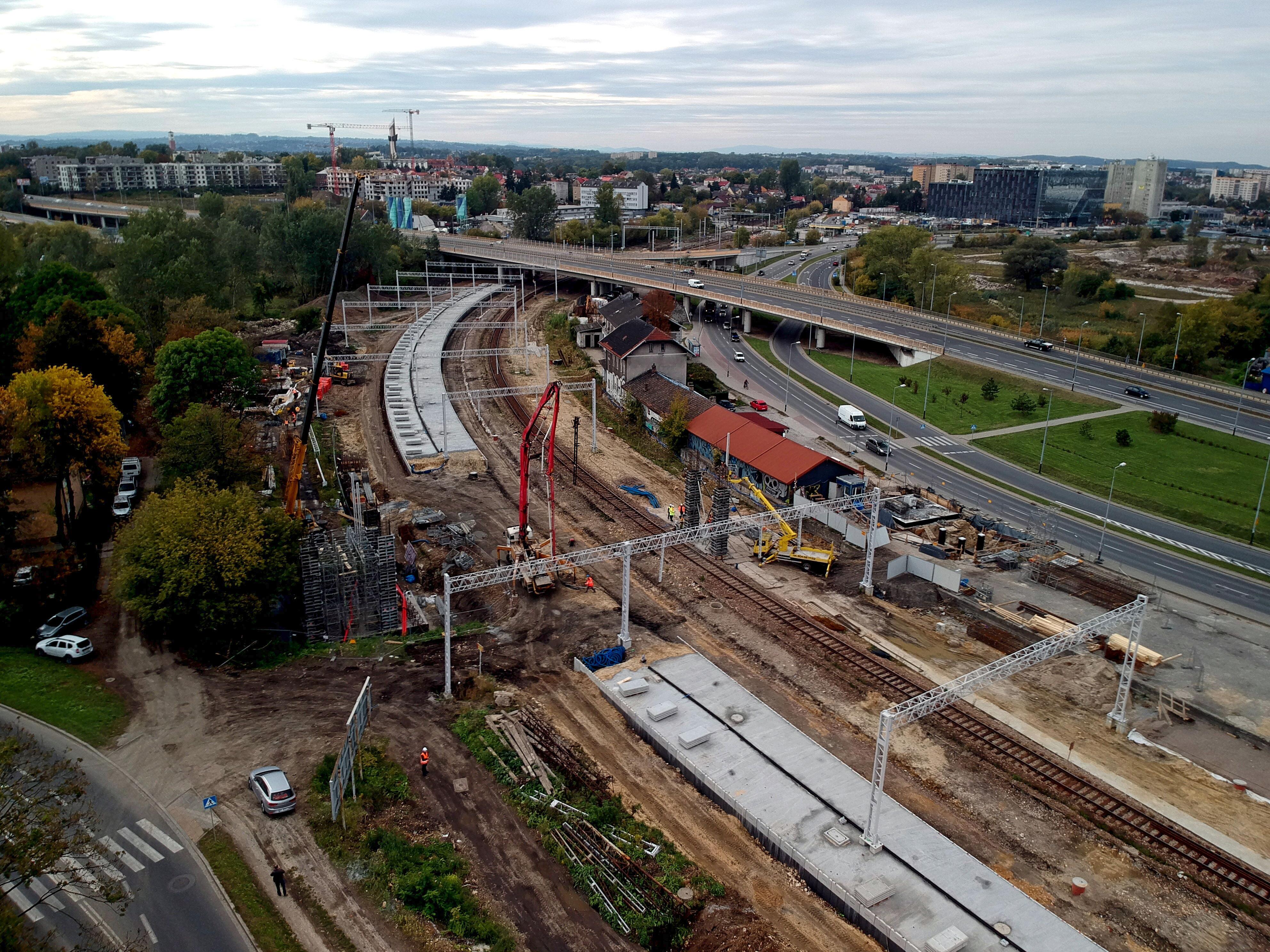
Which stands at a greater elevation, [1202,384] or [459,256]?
[459,256]

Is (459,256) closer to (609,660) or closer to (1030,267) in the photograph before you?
(1030,267)

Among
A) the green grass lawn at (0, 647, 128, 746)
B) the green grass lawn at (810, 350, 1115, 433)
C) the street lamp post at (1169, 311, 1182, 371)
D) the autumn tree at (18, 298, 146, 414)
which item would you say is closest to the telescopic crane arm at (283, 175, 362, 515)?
the green grass lawn at (0, 647, 128, 746)

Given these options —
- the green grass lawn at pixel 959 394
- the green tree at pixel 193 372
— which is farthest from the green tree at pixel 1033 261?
the green tree at pixel 193 372

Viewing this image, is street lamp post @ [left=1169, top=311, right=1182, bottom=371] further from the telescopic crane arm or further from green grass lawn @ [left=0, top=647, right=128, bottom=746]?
green grass lawn @ [left=0, top=647, right=128, bottom=746]

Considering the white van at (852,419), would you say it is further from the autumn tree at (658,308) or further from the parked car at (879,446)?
the autumn tree at (658,308)

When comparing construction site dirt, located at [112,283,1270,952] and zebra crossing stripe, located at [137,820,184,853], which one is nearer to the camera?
construction site dirt, located at [112,283,1270,952]

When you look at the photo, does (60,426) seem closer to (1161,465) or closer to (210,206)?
(1161,465)

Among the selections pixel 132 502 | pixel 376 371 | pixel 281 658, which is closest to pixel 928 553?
pixel 281 658
